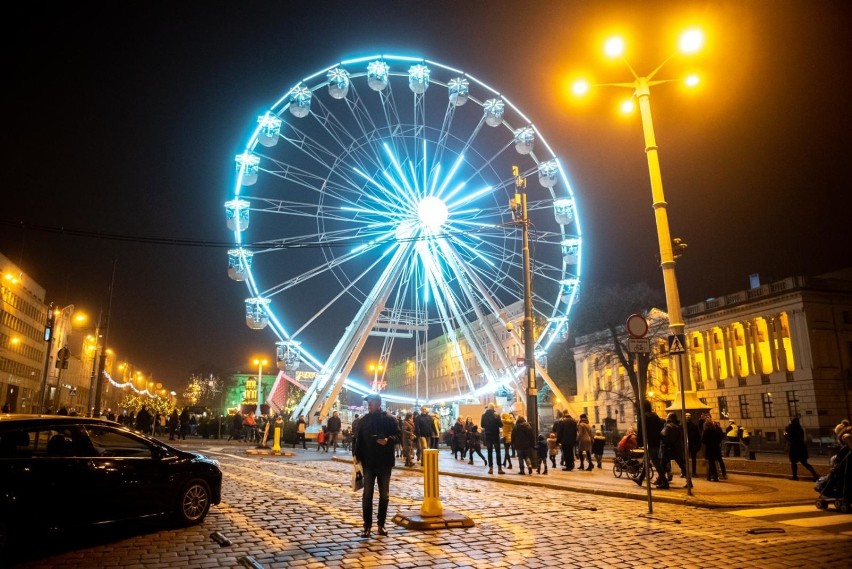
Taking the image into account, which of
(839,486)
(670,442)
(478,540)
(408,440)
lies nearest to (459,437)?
(408,440)

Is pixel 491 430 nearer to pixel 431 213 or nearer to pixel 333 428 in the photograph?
pixel 431 213

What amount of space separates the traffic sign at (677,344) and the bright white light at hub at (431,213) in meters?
16.9

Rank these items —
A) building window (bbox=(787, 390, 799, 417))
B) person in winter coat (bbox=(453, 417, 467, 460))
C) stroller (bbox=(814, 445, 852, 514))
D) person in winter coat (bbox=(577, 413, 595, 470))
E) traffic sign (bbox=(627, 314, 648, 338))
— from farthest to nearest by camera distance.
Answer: building window (bbox=(787, 390, 799, 417)) → person in winter coat (bbox=(453, 417, 467, 460)) → person in winter coat (bbox=(577, 413, 595, 470)) → traffic sign (bbox=(627, 314, 648, 338)) → stroller (bbox=(814, 445, 852, 514))

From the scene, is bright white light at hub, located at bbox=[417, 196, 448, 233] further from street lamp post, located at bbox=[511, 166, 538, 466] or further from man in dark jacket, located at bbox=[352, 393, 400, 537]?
man in dark jacket, located at bbox=[352, 393, 400, 537]

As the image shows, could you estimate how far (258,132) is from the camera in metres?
Answer: 28.4

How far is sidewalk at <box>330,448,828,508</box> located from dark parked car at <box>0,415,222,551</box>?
8658 mm

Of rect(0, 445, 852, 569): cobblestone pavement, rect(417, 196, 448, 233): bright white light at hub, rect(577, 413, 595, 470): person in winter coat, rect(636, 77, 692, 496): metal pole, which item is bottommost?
rect(0, 445, 852, 569): cobblestone pavement

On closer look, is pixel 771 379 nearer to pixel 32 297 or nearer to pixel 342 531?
pixel 342 531

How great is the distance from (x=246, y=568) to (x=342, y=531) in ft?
8.08

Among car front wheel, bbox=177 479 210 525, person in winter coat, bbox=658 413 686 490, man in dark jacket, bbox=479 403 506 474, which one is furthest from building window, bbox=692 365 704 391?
car front wheel, bbox=177 479 210 525

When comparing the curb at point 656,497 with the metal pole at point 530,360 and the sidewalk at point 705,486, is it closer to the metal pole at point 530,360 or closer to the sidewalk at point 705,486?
the sidewalk at point 705,486

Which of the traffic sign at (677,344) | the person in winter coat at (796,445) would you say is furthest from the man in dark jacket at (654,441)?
the person in winter coat at (796,445)

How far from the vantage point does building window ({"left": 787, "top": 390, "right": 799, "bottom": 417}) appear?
5118 cm

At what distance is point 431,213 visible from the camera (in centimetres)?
2952
